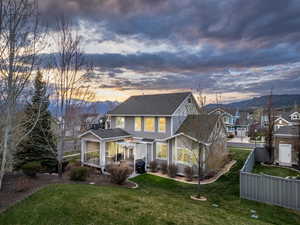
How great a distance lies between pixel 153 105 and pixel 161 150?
5.29 metres

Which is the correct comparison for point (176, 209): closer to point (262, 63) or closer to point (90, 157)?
point (90, 157)

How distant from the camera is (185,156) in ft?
52.5

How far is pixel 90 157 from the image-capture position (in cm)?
1875

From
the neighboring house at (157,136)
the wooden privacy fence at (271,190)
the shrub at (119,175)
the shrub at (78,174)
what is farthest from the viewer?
the neighboring house at (157,136)

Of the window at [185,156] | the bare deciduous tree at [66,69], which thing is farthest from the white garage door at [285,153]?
the bare deciduous tree at [66,69]

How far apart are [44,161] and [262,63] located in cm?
2709

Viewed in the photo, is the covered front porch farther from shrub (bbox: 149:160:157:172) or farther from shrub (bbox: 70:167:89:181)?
shrub (bbox: 70:167:89:181)

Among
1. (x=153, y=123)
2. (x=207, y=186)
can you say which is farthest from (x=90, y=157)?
(x=207, y=186)

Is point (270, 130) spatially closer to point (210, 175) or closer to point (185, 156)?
point (210, 175)

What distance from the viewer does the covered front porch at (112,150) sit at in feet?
56.9

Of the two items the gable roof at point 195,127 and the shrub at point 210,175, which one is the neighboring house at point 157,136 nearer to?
the gable roof at point 195,127

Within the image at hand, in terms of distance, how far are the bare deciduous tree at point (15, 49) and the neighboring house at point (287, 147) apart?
2140 cm

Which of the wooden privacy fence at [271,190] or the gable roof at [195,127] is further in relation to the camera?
the gable roof at [195,127]

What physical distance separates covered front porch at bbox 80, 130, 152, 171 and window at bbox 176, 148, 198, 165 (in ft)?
10.7
